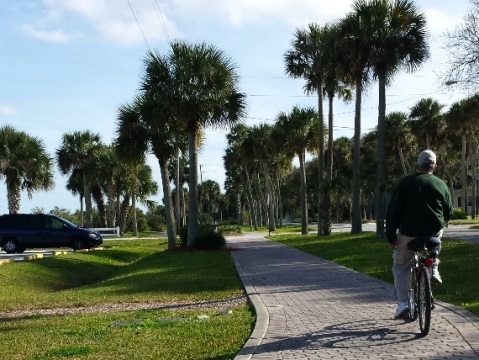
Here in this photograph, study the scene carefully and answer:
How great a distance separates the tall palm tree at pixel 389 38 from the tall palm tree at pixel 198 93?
570 centimetres

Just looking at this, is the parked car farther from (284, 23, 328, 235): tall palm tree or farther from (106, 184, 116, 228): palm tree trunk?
(106, 184, 116, 228): palm tree trunk

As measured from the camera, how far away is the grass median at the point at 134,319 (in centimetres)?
827

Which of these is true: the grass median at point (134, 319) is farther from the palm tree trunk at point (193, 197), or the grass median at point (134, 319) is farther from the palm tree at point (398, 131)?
the palm tree at point (398, 131)

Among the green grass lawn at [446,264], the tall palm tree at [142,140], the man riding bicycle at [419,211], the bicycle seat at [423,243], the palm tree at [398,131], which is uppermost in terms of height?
the palm tree at [398,131]

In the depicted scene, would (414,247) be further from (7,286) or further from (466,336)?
(7,286)

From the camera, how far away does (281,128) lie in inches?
1886

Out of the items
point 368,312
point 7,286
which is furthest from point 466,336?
point 7,286

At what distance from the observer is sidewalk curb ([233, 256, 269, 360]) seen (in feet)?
24.7

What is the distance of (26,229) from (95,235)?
10.2ft

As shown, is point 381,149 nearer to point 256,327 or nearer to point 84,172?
point 256,327

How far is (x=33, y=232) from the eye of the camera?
33.2 m

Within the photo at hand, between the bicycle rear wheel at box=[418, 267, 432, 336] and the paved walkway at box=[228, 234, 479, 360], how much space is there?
0.13 m

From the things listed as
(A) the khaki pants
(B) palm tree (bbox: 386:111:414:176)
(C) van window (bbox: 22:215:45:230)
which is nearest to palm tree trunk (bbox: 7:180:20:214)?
(C) van window (bbox: 22:215:45:230)

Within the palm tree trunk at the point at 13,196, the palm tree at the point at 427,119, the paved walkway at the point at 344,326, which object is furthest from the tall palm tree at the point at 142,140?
the palm tree at the point at 427,119
